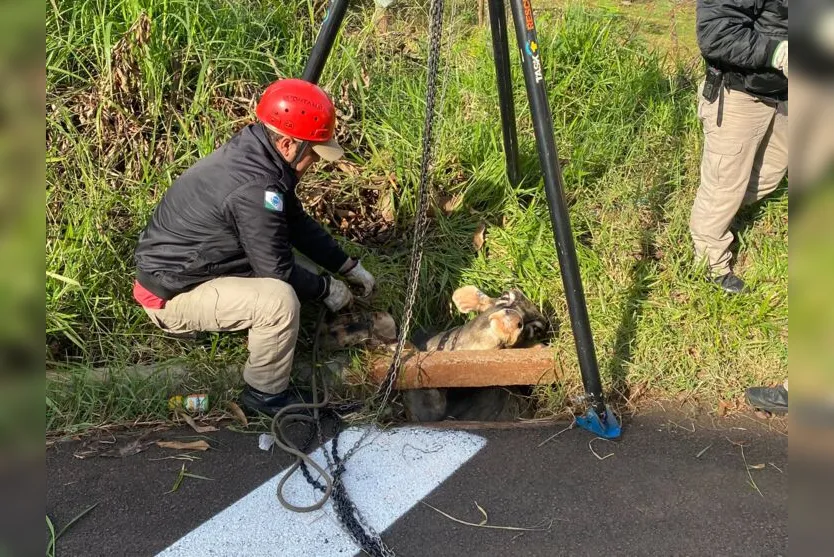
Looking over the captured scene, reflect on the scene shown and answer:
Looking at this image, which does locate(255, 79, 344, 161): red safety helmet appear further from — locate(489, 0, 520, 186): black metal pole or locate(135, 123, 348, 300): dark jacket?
locate(489, 0, 520, 186): black metal pole

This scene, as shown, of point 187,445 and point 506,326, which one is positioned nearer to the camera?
point 187,445

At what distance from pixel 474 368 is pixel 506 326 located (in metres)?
0.27

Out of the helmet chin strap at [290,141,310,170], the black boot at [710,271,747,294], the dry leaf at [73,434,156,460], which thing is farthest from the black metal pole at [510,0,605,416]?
the dry leaf at [73,434,156,460]

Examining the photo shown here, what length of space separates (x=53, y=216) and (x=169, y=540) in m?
2.12

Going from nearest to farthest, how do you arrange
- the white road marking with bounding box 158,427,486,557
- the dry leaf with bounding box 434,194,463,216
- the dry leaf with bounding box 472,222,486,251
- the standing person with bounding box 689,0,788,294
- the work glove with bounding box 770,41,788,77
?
the white road marking with bounding box 158,427,486,557
the work glove with bounding box 770,41,788,77
the standing person with bounding box 689,0,788,294
the dry leaf with bounding box 472,222,486,251
the dry leaf with bounding box 434,194,463,216

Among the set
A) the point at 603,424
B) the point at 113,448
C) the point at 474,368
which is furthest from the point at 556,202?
the point at 113,448

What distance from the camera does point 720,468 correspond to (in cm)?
303

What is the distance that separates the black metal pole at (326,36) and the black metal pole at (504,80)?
0.74 m

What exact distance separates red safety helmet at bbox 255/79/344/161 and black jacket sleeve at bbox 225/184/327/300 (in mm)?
275

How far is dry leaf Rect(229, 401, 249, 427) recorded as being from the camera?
3.23 metres

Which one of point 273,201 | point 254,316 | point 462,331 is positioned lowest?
point 462,331

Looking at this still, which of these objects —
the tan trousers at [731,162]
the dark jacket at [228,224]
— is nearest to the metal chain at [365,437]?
the dark jacket at [228,224]

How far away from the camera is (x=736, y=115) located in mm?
3693

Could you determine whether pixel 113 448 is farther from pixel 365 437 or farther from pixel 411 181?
pixel 411 181
